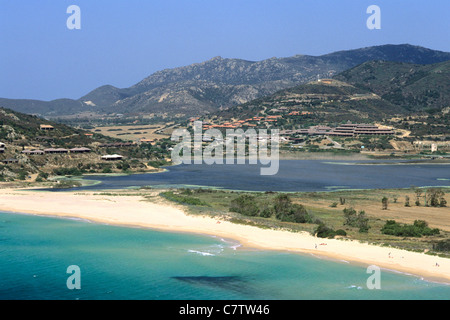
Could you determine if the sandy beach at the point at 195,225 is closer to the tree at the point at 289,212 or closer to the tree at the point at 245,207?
the tree at the point at 245,207

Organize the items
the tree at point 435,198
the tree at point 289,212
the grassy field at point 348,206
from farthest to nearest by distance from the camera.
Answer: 1. the tree at point 435,198
2. the tree at point 289,212
3. the grassy field at point 348,206

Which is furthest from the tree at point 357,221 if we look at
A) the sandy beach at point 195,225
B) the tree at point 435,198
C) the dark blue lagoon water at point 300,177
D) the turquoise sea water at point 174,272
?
the dark blue lagoon water at point 300,177

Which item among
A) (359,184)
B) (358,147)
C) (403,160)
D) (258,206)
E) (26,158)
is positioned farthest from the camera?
(358,147)

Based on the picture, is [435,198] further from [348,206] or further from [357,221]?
[357,221]

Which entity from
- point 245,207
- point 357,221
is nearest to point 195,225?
point 245,207
